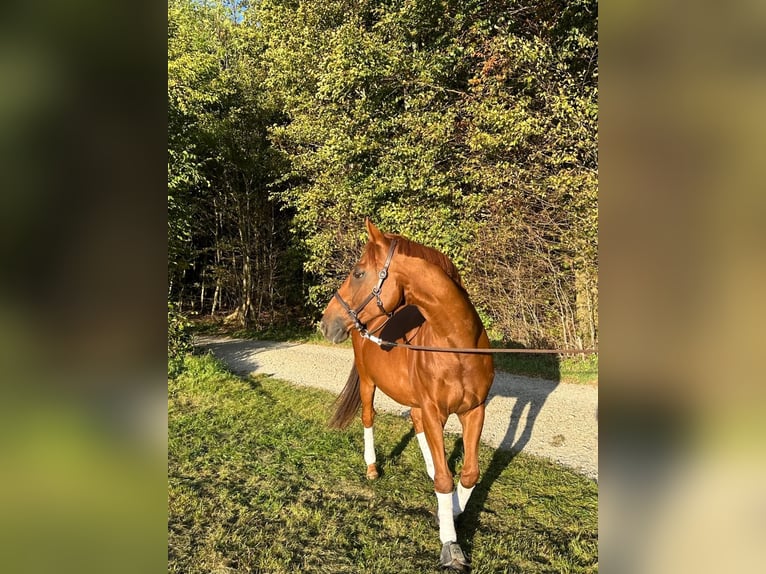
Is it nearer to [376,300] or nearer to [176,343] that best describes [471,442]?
[376,300]

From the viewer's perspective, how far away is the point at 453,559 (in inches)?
114

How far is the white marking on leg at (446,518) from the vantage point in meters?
2.99

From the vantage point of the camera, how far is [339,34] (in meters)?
9.82

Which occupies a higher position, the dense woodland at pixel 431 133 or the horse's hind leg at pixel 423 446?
the dense woodland at pixel 431 133

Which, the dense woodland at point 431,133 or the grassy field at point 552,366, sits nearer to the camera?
the dense woodland at point 431,133

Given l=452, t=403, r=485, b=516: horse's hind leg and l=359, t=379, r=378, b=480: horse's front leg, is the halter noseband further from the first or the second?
l=359, t=379, r=378, b=480: horse's front leg

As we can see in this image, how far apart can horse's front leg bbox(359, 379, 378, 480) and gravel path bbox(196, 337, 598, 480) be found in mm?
1613

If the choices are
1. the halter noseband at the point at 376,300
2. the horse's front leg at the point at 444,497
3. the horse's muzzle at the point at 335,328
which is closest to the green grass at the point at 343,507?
the horse's front leg at the point at 444,497

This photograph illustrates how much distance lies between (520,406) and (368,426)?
3277 millimetres

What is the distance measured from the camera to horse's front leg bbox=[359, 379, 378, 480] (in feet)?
14.1

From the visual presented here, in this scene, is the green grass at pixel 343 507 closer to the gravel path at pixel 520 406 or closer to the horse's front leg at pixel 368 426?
the horse's front leg at pixel 368 426

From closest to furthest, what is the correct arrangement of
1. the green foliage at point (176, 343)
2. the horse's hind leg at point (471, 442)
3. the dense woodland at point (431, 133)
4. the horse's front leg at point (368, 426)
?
the horse's hind leg at point (471, 442) < the horse's front leg at point (368, 426) < the dense woodland at point (431, 133) < the green foliage at point (176, 343)
